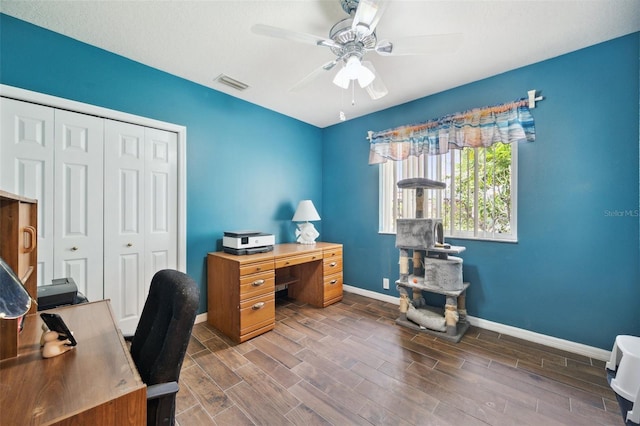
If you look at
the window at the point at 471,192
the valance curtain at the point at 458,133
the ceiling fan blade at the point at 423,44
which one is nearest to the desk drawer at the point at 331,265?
the window at the point at 471,192

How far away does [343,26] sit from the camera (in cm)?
159

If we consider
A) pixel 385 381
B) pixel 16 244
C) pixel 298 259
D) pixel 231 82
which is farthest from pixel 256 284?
pixel 231 82

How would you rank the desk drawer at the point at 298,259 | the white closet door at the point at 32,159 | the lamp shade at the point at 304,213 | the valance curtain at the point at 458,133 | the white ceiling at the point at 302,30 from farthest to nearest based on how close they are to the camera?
the lamp shade at the point at 304,213 → the desk drawer at the point at 298,259 → the valance curtain at the point at 458,133 → the white closet door at the point at 32,159 → the white ceiling at the point at 302,30

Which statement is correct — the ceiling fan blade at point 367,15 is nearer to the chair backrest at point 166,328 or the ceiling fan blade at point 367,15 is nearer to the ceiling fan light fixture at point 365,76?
the ceiling fan light fixture at point 365,76

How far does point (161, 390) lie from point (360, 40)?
2.02 meters

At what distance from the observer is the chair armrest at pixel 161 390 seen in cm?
85

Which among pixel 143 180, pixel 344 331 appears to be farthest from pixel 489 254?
pixel 143 180

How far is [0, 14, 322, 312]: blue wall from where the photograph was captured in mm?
1884

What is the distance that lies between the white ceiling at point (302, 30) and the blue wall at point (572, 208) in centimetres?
19

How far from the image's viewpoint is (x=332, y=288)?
3.25m

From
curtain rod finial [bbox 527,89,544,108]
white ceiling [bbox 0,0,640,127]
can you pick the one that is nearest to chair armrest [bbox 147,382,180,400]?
white ceiling [bbox 0,0,640,127]

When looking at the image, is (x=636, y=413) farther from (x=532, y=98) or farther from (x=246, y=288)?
(x=246, y=288)

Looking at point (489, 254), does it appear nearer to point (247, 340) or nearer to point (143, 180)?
point (247, 340)

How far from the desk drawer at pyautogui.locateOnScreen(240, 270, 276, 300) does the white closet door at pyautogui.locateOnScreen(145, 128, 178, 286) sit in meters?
0.81
